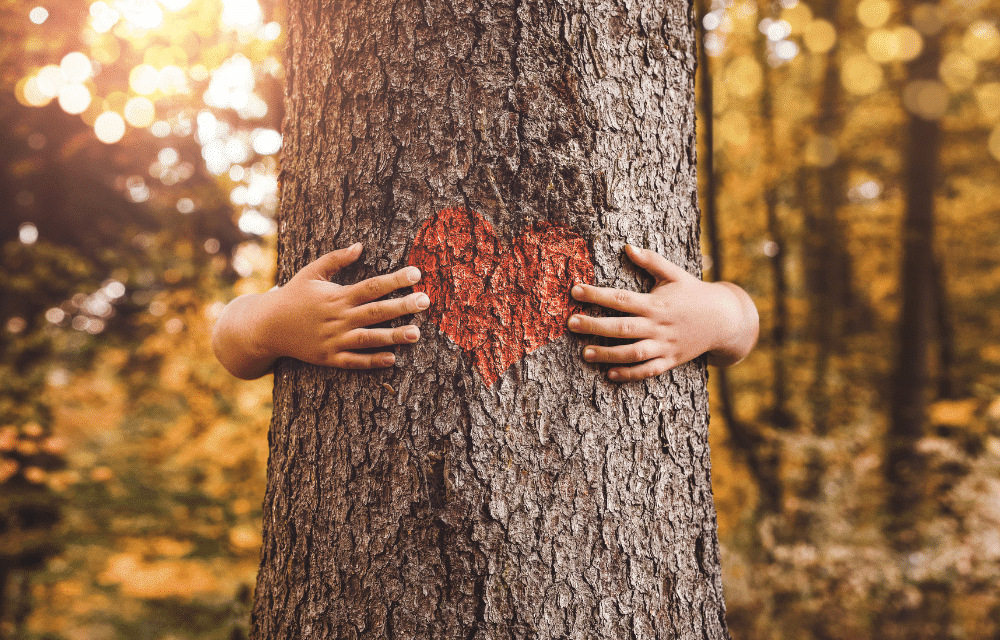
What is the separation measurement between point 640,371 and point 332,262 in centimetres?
72

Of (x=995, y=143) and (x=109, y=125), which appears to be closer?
(x=109, y=125)

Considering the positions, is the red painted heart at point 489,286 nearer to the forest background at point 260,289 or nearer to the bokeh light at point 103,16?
the forest background at point 260,289

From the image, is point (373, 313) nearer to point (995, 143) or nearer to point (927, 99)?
point (927, 99)

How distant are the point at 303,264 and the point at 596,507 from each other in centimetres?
89

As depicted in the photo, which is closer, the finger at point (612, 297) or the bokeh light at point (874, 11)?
the finger at point (612, 297)

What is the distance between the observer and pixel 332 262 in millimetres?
1169

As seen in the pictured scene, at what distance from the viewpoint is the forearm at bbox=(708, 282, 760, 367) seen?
4.23 feet

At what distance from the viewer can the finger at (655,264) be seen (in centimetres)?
118

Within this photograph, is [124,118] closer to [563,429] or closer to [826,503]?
[563,429]

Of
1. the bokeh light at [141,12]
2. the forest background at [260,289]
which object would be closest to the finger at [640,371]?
the forest background at [260,289]

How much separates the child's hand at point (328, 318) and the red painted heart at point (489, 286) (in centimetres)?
6

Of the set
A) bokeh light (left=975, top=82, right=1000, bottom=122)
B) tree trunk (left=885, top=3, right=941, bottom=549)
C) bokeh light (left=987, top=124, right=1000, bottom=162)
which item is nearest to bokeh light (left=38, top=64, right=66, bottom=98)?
tree trunk (left=885, top=3, right=941, bottom=549)

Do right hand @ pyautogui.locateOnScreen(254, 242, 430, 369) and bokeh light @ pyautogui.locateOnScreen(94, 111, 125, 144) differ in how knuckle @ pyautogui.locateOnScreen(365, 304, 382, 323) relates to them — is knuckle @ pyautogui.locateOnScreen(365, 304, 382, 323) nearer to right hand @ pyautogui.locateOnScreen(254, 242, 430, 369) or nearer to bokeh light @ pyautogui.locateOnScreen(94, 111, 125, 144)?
right hand @ pyautogui.locateOnScreen(254, 242, 430, 369)

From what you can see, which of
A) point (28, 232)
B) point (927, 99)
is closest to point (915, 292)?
point (927, 99)
